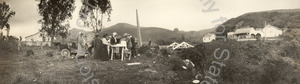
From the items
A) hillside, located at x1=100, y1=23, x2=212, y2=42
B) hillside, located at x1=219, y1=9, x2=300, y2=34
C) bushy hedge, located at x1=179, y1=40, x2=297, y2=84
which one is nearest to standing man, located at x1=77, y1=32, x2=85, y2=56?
hillside, located at x1=100, y1=23, x2=212, y2=42

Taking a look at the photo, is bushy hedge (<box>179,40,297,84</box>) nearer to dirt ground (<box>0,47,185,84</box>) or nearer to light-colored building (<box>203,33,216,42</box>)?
light-colored building (<box>203,33,216,42</box>)

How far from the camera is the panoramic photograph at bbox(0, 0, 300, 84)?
389cm

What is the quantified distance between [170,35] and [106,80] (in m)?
1.67

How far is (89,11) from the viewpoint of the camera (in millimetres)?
3945

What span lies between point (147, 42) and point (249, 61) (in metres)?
2.60

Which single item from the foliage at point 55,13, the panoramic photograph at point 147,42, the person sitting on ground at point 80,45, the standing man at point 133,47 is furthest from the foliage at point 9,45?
the standing man at point 133,47

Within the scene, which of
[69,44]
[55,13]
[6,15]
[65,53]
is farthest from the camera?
[69,44]

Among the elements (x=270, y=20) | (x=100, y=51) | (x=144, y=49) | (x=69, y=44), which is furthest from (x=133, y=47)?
(x=270, y=20)

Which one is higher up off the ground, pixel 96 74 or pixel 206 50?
pixel 206 50

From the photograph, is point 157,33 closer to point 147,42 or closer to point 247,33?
point 147,42

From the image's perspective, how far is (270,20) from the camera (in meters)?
5.79

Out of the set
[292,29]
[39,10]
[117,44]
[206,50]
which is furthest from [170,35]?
[292,29]

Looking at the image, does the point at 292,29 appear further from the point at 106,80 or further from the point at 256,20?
the point at 106,80

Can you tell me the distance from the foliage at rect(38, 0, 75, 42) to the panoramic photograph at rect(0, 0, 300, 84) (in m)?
0.02
